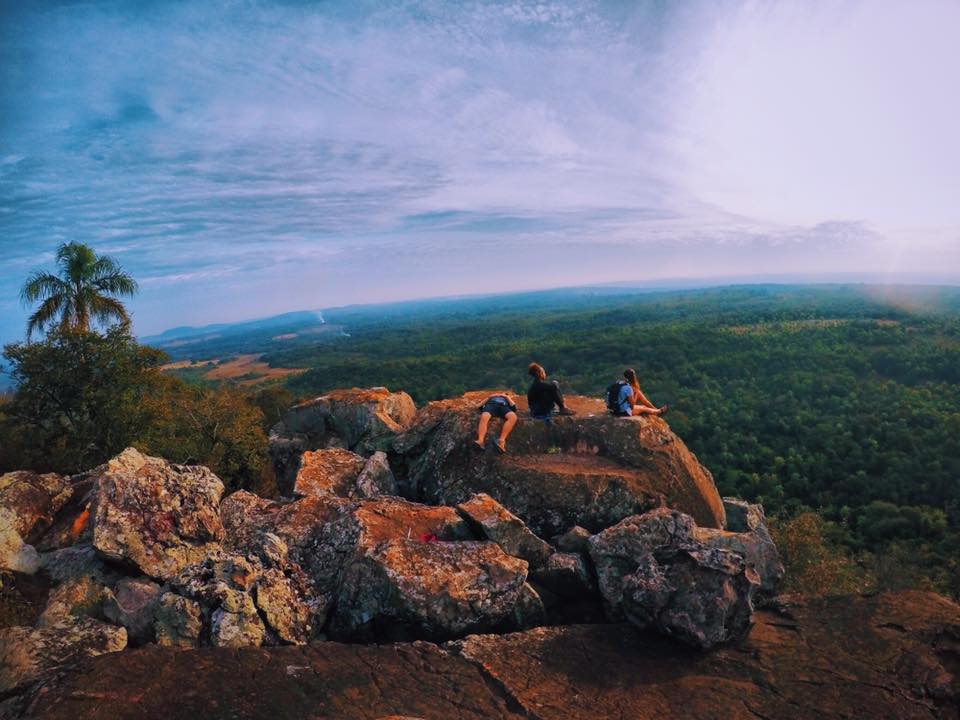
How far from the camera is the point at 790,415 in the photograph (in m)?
74.2

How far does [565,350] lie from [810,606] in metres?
138

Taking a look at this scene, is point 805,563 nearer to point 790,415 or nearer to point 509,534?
point 509,534

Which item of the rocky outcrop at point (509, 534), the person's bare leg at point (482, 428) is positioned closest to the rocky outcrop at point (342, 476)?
the person's bare leg at point (482, 428)

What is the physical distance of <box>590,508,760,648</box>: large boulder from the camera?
8.80 meters

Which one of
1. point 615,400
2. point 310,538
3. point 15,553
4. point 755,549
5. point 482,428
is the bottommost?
point 755,549

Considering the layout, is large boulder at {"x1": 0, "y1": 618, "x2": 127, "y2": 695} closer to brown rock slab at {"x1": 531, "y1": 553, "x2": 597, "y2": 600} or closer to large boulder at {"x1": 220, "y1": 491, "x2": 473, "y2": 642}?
large boulder at {"x1": 220, "y1": 491, "x2": 473, "y2": 642}

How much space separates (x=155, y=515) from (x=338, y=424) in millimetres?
10816

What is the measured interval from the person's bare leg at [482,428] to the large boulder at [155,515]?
6.98m

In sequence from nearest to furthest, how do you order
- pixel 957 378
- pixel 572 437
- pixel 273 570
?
pixel 273 570 < pixel 572 437 < pixel 957 378

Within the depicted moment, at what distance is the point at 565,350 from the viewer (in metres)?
147

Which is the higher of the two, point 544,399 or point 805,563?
point 544,399

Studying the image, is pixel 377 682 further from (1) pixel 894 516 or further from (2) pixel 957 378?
(2) pixel 957 378

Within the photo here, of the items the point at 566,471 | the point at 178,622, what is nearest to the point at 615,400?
the point at 566,471

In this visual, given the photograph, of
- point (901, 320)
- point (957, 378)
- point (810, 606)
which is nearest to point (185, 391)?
point (810, 606)
